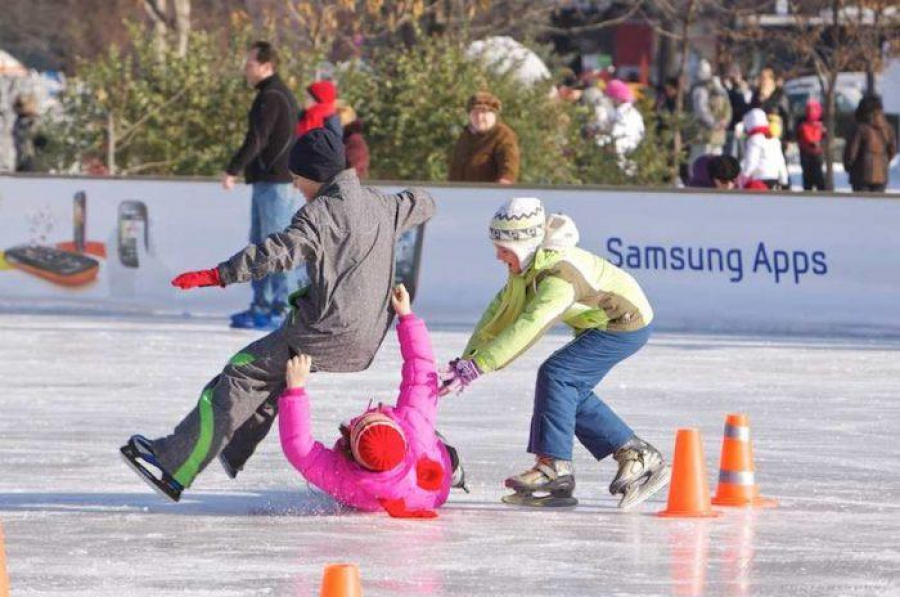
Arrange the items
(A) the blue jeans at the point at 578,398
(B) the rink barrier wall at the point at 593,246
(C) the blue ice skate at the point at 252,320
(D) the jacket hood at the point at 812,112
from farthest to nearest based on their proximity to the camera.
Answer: (D) the jacket hood at the point at 812,112, (C) the blue ice skate at the point at 252,320, (B) the rink barrier wall at the point at 593,246, (A) the blue jeans at the point at 578,398

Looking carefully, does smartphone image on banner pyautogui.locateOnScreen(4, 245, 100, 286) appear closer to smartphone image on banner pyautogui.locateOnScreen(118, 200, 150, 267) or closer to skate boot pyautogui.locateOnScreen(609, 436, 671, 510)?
smartphone image on banner pyautogui.locateOnScreen(118, 200, 150, 267)

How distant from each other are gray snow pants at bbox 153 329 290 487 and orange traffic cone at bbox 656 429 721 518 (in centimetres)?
134

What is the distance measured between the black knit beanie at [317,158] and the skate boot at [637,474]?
138cm

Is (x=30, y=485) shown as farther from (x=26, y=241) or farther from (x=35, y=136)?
(x=35, y=136)

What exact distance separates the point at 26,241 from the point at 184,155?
310 cm

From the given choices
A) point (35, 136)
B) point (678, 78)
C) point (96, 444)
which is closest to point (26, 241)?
point (35, 136)

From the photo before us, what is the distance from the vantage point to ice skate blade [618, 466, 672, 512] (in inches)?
305

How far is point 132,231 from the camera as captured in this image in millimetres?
16047

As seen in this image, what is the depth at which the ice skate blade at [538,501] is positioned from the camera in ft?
25.4

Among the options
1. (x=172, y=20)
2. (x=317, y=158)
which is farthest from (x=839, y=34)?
(x=317, y=158)

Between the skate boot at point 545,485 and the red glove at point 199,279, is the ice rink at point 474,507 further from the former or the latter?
the red glove at point 199,279

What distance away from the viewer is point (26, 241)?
16188 millimetres

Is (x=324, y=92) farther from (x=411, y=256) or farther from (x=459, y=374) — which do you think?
(x=459, y=374)

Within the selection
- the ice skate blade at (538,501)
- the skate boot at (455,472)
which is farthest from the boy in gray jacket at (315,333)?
the ice skate blade at (538,501)
